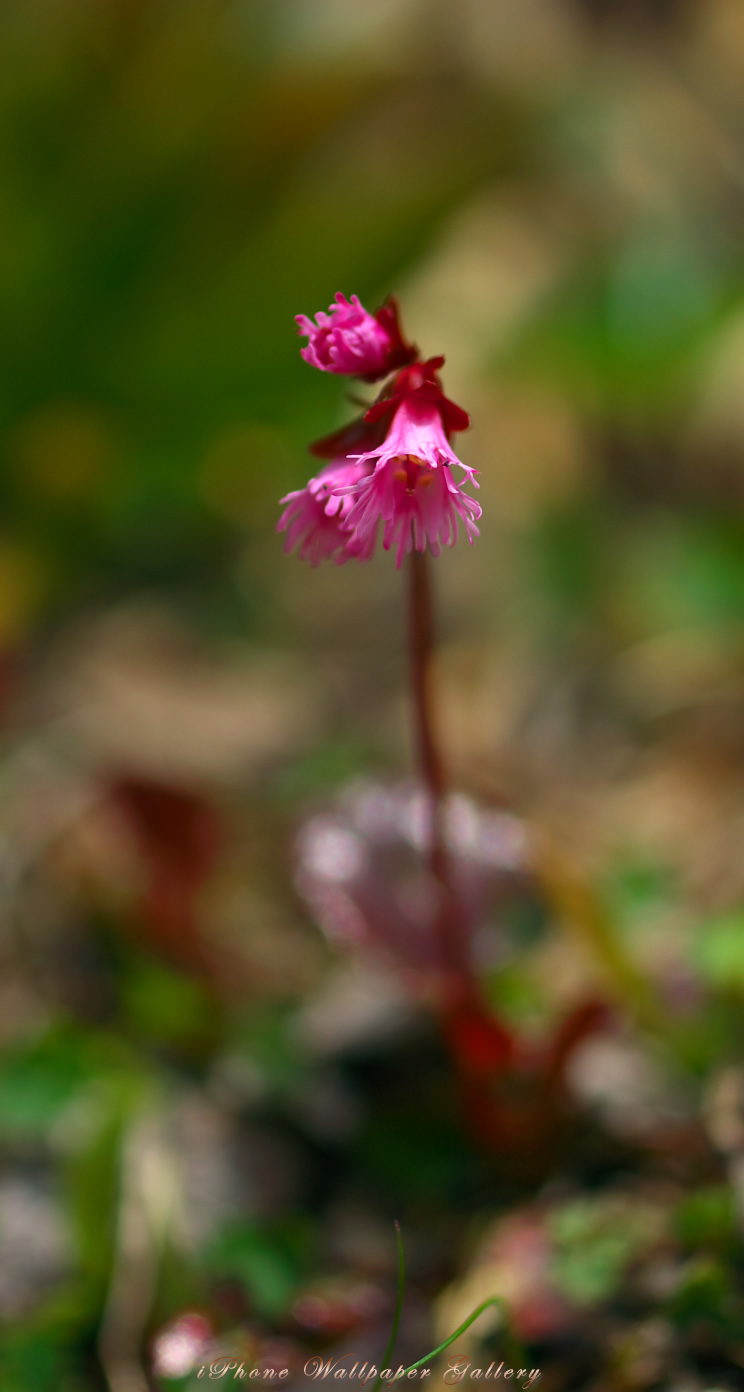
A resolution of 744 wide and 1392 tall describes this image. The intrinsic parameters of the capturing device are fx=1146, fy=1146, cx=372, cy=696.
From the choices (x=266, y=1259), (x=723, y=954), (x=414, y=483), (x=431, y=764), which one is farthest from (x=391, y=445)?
(x=266, y=1259)

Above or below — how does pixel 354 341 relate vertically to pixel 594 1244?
above

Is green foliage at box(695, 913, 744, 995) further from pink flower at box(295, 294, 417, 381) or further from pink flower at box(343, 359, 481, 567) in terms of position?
pink flower at box(295, 294, 417, 381)

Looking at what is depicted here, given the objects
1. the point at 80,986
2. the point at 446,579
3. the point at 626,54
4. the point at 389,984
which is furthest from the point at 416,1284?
the point at 626,54

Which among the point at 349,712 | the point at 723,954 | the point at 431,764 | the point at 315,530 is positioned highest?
the point at 349,712

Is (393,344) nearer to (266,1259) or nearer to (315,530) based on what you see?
(315,530)

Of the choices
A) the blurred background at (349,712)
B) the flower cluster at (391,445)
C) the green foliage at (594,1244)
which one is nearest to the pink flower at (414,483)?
the flower cluster at (391,445)

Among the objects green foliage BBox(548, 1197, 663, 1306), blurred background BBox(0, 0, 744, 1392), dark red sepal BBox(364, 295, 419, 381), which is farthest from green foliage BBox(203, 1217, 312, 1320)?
dark red sepal BBox(364, 295, 419, 381)
